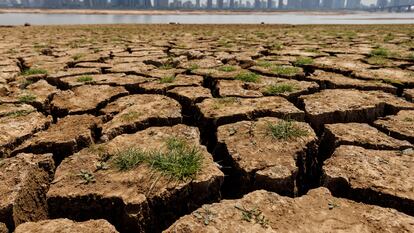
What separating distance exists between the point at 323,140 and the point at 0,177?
1640 mm

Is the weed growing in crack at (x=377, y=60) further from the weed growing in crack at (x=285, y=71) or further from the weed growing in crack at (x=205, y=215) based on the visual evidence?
the weed growing in crack at (x=205, y=215)

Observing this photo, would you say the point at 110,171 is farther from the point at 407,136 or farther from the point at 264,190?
the point at 407,136

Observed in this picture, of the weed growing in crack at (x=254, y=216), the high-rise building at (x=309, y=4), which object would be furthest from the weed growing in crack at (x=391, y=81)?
the high-rise building at (x=309, y=4)

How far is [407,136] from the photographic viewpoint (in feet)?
6.52

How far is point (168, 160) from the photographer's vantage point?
1661 mm

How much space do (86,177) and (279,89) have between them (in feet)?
5.94

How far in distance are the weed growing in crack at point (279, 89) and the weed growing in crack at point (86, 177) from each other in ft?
5.49

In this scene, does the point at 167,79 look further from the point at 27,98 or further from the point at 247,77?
the point at 27,98

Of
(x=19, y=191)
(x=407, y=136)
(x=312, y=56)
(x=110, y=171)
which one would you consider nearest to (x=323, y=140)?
(x=407, y=136)

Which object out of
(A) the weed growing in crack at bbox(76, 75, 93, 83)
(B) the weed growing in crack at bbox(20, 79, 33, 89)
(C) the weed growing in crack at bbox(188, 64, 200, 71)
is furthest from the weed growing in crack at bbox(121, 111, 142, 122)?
(C) the weed growing in crack at bbox(188, 64, 200, 71)

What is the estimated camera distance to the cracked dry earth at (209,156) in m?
1.36

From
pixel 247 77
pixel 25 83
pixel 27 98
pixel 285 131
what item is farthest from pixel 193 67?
pixel 285 131

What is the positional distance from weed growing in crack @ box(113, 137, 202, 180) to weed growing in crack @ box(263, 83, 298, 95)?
1248 millimetres

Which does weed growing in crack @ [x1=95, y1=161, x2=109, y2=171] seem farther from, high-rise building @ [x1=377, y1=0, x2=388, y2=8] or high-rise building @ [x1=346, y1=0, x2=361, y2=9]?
high-rise building @ [x1=346, y1=0, x2=361, y2=9]
